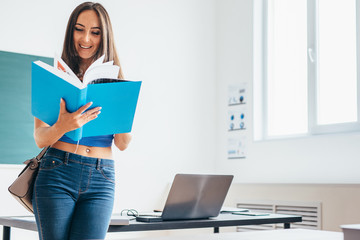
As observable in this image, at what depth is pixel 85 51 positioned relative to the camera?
5.12 feet

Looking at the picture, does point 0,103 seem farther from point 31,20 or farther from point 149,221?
point 149,221

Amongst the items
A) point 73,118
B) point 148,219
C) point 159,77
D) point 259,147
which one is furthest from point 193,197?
point 159,77

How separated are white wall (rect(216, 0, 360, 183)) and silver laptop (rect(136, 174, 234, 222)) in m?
1.62

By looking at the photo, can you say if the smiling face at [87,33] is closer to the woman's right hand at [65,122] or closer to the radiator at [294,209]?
the woman's right hand at [65,122]

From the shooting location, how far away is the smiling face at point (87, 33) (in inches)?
61.0

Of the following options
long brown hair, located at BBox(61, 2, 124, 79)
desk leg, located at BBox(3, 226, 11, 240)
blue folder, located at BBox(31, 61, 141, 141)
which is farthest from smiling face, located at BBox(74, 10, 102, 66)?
desk leg, located at BBox(3, 226, 11, 240)

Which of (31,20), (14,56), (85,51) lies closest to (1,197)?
(14,56)

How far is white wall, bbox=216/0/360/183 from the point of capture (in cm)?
346

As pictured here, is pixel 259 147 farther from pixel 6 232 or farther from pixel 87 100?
pixel 87 100

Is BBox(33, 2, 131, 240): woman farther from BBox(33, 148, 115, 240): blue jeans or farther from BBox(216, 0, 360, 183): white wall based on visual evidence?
BBox(216, 0, 360, 183): white wall

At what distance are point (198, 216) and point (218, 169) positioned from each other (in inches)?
96.9

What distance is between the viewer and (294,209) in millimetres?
3521

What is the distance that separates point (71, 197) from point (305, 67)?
118 inches

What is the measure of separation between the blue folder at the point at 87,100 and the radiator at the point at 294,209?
89.2 inches
